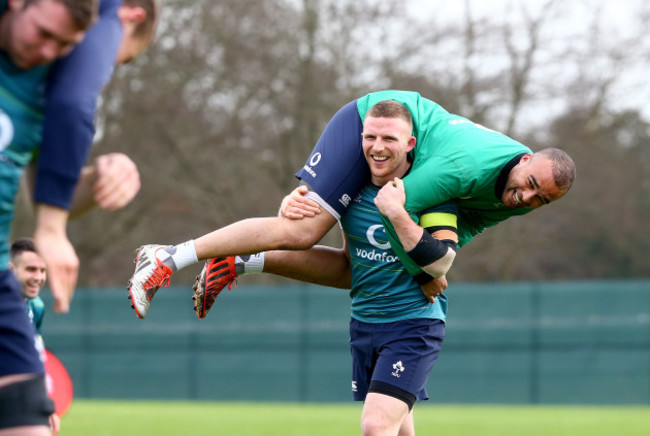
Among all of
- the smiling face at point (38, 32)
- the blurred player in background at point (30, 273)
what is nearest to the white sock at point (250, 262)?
the blurred player in background at point (30, 273)

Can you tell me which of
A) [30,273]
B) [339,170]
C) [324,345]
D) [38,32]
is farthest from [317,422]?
[38,32]

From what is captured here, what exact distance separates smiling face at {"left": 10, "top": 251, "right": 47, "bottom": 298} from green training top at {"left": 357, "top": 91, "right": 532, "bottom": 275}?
7.88 ft

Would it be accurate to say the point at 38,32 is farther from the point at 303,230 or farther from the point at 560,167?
the point at 560,167

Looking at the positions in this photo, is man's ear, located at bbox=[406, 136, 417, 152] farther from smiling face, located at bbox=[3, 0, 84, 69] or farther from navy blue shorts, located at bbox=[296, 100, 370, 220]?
smiling face, located at bbox=[3, 0, 84, 69]

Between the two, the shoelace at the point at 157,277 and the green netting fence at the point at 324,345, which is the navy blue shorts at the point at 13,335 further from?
the green netting fence at the point at 324,345

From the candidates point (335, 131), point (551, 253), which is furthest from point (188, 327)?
point (335, 131)

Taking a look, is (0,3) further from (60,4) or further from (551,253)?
(551,253)

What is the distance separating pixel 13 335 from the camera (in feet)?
10.8

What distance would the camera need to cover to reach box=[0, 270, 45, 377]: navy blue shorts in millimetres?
3264

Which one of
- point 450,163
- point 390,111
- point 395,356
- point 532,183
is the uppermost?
point 390,111

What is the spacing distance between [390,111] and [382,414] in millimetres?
1636

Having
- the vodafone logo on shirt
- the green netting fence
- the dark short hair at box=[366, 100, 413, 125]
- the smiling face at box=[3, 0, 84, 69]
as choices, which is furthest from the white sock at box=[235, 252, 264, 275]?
the green netting fence

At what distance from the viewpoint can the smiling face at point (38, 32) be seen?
2.93 metres

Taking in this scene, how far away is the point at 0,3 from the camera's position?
3.02 metres
